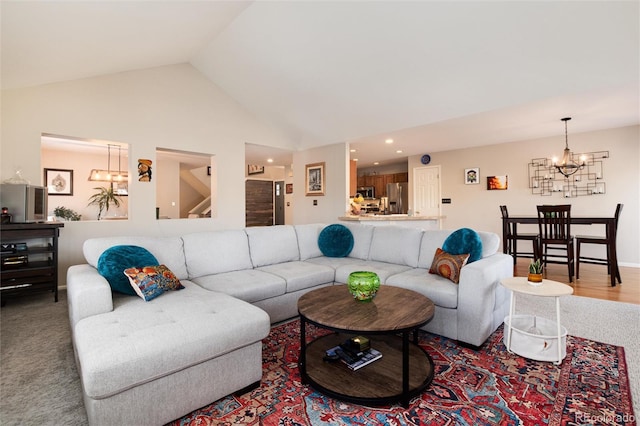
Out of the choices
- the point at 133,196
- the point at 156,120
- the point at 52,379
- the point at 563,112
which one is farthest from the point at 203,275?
the point at 563,112

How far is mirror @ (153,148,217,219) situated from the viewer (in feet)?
25.7

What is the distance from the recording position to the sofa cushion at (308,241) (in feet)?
12.0

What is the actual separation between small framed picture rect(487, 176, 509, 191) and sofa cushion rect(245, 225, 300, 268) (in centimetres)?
491

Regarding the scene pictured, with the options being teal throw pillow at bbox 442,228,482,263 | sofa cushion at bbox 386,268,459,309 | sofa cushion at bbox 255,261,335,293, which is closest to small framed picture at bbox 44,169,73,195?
sofa cushion at bbox 255,261,335,293

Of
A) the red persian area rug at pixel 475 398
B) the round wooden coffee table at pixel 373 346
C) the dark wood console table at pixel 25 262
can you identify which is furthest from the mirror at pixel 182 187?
the red persian area rug at pixel 475 398

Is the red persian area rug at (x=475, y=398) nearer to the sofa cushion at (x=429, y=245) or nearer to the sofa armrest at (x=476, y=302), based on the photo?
the sofa armrest at (x=476, y=302)

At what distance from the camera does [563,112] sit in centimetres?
416

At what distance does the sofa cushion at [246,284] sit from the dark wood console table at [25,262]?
2.04 meters

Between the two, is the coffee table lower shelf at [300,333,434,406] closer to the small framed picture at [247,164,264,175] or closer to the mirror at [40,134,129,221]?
the mirror at [40,134,129,221]

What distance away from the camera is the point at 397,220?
5.47m

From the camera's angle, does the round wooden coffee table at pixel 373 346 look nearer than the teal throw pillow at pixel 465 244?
Yes

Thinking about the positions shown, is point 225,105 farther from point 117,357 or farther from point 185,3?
point 117,357

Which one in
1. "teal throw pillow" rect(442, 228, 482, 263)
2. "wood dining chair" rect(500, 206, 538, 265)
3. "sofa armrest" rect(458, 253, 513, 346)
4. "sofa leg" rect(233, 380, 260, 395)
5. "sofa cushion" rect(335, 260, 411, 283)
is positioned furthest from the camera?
"wood dining chair" rect(500, 206, 538, 265)

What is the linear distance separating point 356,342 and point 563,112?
173 inches
